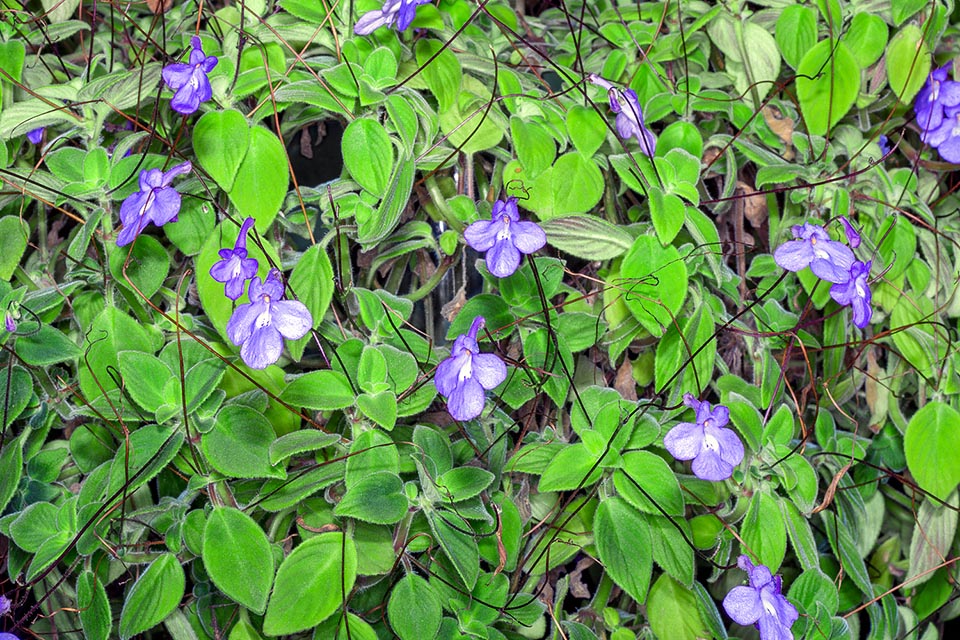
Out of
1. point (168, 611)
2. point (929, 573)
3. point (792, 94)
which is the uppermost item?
point (792, 94)

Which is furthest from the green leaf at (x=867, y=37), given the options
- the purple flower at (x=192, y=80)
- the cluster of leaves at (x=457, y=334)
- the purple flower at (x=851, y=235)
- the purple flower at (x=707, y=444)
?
the purple flower at (x=192, y=80)

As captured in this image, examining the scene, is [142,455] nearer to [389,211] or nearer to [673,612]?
[389,211]

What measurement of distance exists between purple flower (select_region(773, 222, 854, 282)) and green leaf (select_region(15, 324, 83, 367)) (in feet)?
2.08

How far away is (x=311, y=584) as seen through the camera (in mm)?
733

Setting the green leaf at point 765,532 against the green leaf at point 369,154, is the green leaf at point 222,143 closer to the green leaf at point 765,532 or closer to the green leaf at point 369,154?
the green leaf at point 369,154

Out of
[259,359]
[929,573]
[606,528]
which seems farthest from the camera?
[929,573]

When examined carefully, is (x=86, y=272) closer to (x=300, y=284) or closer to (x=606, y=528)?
(x=300, y=284)

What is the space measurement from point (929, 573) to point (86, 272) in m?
0.91

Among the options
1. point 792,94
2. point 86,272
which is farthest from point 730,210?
point 86,272

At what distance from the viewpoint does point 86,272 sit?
84 cm

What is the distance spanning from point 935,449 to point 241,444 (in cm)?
69

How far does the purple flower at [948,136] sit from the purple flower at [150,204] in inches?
31.9

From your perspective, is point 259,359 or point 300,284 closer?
point 259,359

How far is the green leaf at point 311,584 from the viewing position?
0.72m
